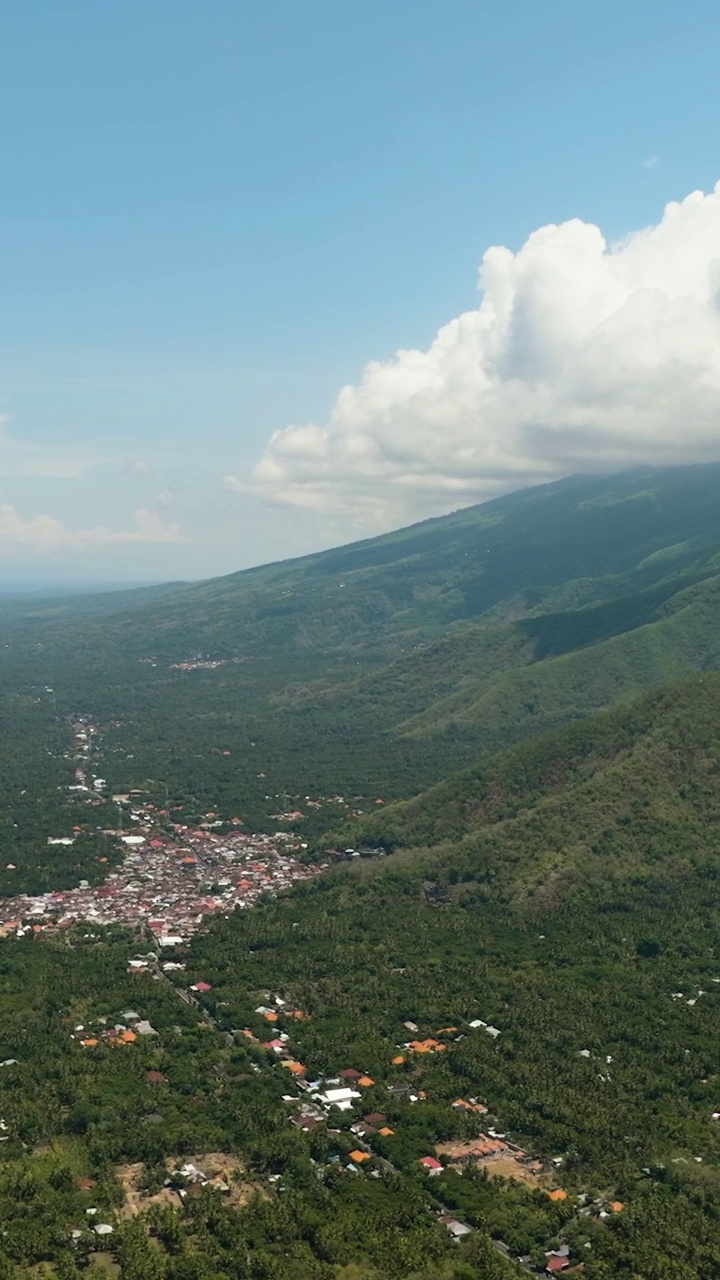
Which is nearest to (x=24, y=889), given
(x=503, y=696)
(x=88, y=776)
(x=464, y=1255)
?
(x=88, y=776)

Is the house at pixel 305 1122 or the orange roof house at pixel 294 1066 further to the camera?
the orange roof house at pixel 294 1066

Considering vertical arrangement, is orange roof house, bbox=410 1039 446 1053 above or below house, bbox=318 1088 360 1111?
below

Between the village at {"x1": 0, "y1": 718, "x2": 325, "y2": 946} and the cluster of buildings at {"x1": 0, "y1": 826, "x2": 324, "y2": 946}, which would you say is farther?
the village at {"x1": 0, "y1": 718, "x2": 325, "y2": 946}

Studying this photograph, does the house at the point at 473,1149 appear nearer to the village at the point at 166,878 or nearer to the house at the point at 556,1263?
the house at the point at 556,1263

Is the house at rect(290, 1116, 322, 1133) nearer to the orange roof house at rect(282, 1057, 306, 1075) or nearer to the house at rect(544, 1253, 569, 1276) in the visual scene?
the orange roof house at rect(282, 1057, 306, 1075)

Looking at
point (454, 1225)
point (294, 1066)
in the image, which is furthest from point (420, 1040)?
point (454, 1225)

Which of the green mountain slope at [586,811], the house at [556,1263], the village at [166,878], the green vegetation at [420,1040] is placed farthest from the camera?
the green mountain slope at [586,811]

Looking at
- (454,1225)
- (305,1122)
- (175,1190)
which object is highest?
(175,1190)

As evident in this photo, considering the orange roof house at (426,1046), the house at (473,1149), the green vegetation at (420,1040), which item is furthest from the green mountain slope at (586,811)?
the house at (473,1149)

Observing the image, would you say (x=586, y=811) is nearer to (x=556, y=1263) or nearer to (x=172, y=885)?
(x=172, y=885)

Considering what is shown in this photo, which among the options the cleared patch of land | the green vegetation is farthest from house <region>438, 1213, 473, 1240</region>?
the cleared patch of land

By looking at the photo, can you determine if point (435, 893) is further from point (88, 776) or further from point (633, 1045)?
point (88, 776)
